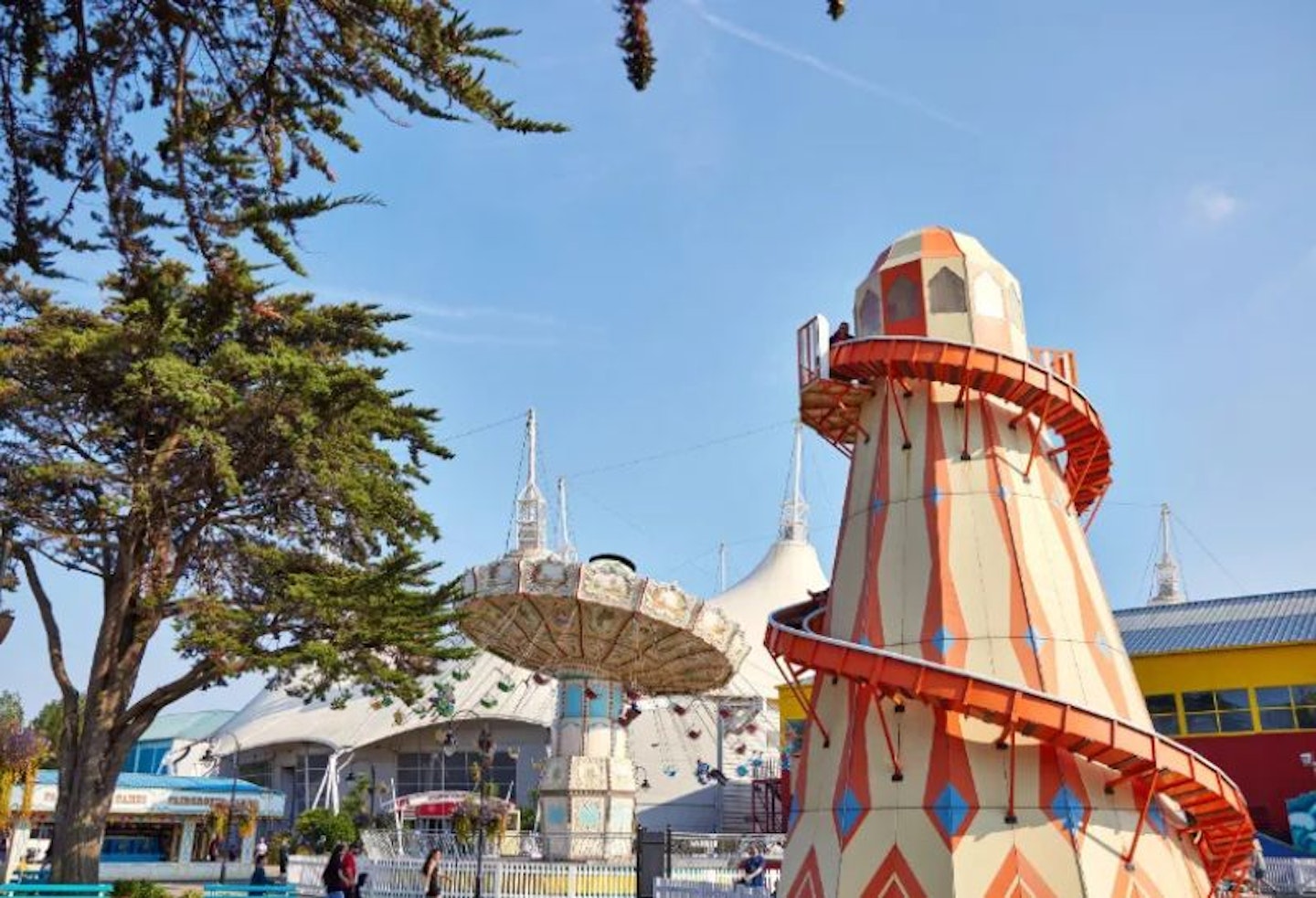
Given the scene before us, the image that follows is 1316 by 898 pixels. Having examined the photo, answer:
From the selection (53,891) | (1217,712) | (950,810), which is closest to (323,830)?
(53,891)

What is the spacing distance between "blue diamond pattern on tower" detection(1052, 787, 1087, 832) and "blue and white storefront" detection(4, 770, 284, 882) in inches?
1545

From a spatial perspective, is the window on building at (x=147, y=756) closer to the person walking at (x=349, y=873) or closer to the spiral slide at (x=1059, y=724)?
the person walking at (x=349, y=873)

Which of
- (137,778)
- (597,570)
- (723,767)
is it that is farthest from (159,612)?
(723,767)

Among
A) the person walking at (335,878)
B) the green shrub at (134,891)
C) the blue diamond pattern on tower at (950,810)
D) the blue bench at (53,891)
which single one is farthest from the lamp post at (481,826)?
the blue diamond pattern on tower at (950,810)

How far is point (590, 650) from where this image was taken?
107ft

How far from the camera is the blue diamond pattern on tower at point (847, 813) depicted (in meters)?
15.0

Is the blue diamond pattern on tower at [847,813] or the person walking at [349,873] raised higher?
the blue diamond pattern on tower at [847,813]

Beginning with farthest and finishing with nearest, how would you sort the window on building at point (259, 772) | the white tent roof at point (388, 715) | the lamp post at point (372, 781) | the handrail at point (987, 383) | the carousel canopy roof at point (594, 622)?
the window on building at point (259, 772), the white tent roof at point (388, 715), the lamp post at point (372, 781), the carousel canopy roof at point (594, 622), the handrail at point (987, 383)

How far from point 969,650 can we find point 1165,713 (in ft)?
73.1

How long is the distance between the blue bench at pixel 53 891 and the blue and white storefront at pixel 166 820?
26612 millimetres

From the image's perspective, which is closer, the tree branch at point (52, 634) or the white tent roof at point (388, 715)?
the tree branch at point (52, 634)

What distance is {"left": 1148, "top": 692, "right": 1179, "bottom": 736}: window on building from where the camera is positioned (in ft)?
110

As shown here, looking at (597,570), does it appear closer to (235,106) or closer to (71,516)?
(71,516)

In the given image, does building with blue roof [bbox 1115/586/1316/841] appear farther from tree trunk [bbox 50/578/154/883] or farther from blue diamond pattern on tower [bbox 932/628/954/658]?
tree trunk [bbox 50/578/154/883]
